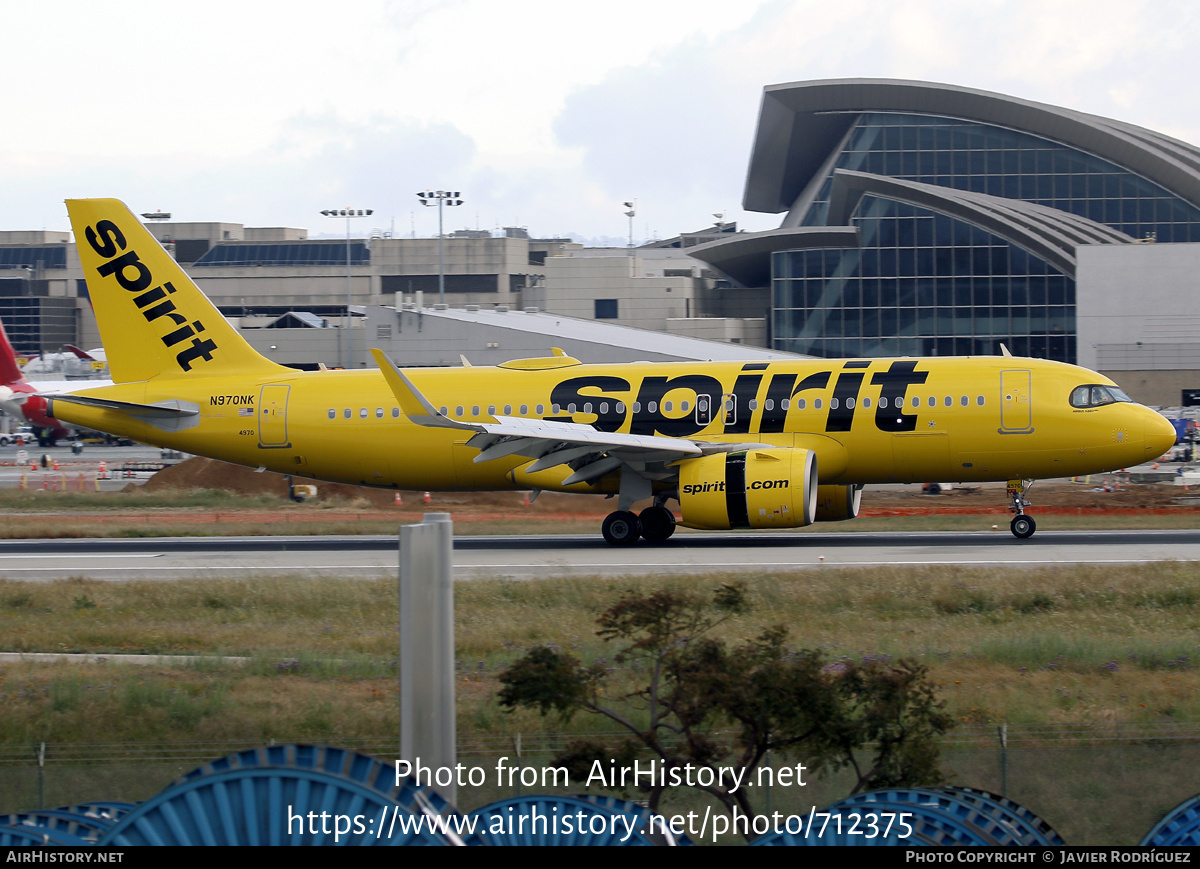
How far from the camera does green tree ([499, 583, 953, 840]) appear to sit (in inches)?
370

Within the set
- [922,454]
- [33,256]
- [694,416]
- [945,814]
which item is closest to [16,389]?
[694,416]

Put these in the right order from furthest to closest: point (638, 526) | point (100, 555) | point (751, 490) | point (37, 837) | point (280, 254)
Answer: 1. point (280, 254)
2. point (100, 555)
3. point (638, 526)
4. point (751, 490)
5. point (37, 837)

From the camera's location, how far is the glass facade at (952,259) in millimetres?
79188

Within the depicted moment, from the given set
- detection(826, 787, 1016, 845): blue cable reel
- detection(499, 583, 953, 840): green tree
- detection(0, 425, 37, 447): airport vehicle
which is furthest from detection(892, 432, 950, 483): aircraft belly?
detection(0, 425, 37, 447): airport vehicle

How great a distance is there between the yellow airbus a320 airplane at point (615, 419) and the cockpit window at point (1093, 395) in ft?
→ 0.11

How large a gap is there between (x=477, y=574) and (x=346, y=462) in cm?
730

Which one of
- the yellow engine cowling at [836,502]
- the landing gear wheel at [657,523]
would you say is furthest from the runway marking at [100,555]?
the yellow engine cowling at [836,502]

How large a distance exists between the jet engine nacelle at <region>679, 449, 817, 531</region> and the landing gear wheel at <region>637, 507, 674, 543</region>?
2.13m

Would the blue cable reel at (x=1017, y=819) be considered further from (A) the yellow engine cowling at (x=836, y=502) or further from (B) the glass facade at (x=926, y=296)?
(B) the glass facade at (x=926, y=296)

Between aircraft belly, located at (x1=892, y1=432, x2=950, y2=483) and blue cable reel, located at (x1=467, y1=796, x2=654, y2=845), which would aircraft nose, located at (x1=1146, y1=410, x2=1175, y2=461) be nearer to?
aircraft belly, located at (x1=892, y1=432, x2=950, y2=483)

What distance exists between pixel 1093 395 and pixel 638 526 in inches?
410

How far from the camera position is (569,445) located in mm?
25266

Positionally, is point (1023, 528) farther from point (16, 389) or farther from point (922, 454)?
point (16, 389)

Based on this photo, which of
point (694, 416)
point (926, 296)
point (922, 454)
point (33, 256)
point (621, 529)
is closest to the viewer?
point (922, 454)
